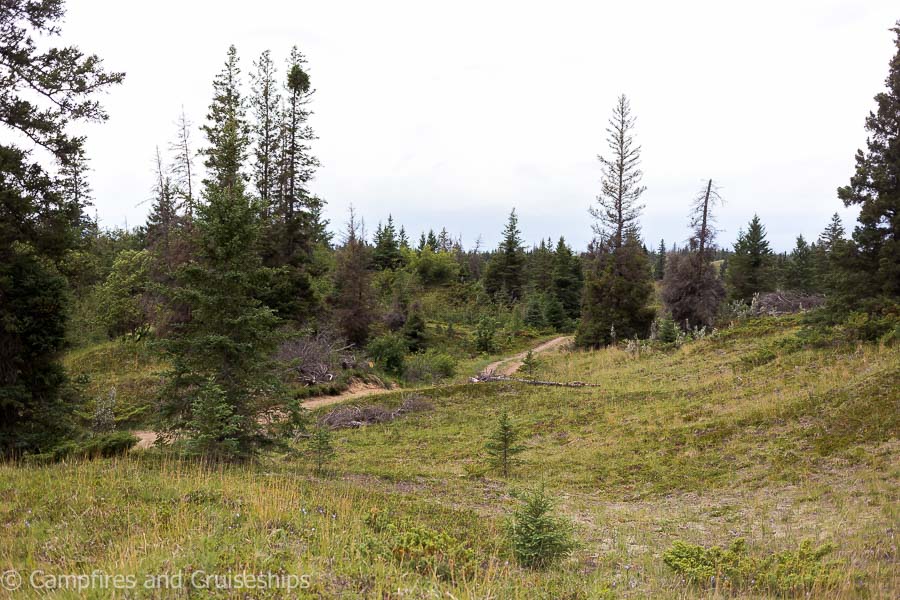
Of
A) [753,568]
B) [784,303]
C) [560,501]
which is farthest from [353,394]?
[784,303]

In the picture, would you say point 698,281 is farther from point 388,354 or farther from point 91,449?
point 91,449

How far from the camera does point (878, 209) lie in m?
19.1

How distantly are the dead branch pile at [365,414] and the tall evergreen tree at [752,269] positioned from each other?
4580 centimetres

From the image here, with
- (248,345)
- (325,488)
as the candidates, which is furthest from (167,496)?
Answer: (248,345)

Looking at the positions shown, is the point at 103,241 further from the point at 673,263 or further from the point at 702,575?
the point at 702,575

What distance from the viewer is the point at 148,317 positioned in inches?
1238

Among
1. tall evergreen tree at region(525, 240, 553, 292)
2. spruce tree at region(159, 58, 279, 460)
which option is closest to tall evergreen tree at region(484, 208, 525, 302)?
tall evergreen tree at region(525, 240, 553, 292)

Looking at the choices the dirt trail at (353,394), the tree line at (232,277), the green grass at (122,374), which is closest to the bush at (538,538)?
the tree line at (232,277)

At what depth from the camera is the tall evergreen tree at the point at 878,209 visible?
18.7 meters

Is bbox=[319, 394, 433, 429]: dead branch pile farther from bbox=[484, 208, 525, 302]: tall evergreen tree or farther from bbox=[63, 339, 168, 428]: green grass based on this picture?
bbox=[484, 208, 525, 302]: tall evergreen tree

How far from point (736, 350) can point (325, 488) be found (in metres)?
20.5

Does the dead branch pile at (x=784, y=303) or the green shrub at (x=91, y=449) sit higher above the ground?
the dead branch pile at (x=784, y=303)

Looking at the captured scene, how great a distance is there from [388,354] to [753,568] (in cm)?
2519

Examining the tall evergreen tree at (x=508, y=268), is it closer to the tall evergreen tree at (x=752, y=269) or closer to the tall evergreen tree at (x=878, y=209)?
the tall evergreen tree at (x=752, y=269)
